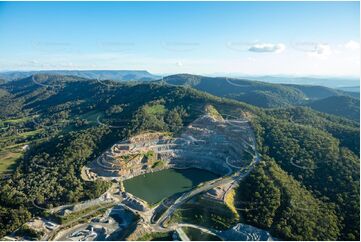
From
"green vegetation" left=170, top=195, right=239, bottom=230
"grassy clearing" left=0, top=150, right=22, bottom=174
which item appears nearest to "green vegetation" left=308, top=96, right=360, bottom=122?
"green vegetation" left=170, top=195, right=239, bottom=230

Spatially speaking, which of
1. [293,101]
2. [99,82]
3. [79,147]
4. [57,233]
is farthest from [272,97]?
[57,233]

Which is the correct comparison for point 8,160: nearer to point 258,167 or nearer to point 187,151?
point 187,151

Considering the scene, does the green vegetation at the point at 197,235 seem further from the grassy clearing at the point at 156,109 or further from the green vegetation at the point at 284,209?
the grassy clearing at the point at 156,109

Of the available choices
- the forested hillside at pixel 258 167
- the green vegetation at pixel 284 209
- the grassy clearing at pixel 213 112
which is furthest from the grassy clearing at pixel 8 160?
the green vegetation at pixel 284 209

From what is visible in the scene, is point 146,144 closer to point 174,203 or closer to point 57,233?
point 174,203

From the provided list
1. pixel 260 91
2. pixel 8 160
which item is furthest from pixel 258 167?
pixel 260 91

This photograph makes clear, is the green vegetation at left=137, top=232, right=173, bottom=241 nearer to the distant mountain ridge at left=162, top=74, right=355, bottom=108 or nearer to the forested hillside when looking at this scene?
the forested hillside

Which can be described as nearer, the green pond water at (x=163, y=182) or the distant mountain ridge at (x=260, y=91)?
the green pond water at (x=163, y=182)
